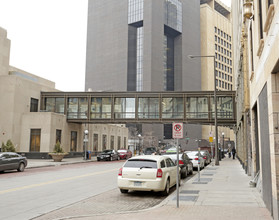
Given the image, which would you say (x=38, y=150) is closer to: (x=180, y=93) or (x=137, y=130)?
(x=180, y=93)

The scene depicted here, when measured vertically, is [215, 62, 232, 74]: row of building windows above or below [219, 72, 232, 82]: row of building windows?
above

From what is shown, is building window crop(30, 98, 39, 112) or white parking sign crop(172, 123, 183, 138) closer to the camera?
white parking sign crop(172, 123, 183, 138)

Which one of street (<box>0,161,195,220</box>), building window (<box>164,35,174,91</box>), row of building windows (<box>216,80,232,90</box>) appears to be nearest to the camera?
street (<box>0,161,195,220</box>)

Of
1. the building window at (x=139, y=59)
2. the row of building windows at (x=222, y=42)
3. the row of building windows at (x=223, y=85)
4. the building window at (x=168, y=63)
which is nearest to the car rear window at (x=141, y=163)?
the building window at (x=139, y=59)

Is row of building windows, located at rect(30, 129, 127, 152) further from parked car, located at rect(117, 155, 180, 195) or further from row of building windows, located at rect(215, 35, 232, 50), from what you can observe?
row of building windows, located at rect(215, 35, 232, 50)

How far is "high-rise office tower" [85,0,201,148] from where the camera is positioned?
10575 cm

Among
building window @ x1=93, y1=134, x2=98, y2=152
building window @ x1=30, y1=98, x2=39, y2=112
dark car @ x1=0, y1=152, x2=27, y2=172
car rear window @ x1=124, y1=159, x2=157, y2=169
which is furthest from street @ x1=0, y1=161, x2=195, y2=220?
building window @ x1=93, y1=134, x2=98, y2=152

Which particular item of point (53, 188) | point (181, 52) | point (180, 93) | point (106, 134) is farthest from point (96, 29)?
point (53, 188)

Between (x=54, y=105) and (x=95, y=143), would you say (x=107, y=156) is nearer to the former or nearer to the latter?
(x=54, y=105)

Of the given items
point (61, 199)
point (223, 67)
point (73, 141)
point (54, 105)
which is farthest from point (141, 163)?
point (223, 67)

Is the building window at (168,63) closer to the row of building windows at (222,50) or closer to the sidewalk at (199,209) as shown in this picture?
the row of building windows at (222,50)

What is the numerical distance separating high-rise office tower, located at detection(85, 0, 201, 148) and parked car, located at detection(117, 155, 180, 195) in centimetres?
8620

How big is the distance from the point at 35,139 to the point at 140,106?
1555 centimetres

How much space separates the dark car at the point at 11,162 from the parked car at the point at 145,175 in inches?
474
